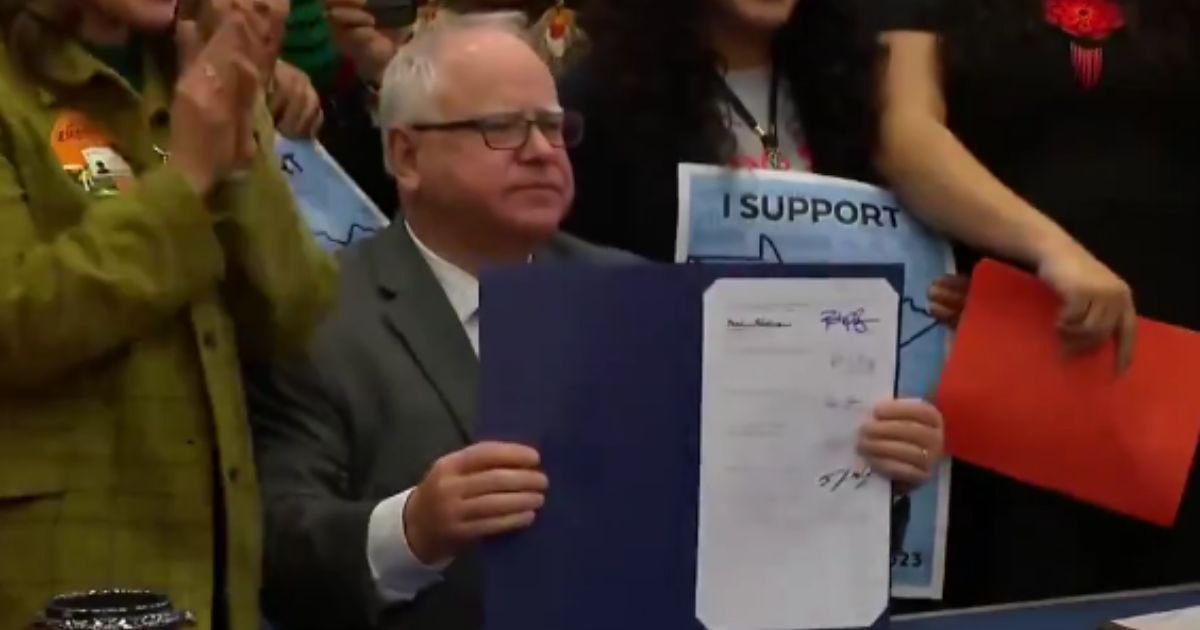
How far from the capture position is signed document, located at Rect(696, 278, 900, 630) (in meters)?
1.43

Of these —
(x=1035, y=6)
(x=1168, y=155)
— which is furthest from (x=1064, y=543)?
Answer: (x=1035, y=6)

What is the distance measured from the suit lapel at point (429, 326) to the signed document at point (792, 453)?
0.29 m

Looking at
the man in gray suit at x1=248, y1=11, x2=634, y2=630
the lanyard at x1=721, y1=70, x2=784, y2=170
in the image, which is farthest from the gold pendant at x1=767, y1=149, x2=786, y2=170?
the man in gray suit at x1=248, y1=11, x2=634, y2=630

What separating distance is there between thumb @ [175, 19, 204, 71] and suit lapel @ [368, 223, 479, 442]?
31 centimetres

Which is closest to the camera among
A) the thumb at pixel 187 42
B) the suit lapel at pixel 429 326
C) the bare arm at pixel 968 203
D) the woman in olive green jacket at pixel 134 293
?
the woman in olive green jacket at pixel 134 293

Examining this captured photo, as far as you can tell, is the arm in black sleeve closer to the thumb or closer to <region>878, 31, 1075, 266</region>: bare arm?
the thumb

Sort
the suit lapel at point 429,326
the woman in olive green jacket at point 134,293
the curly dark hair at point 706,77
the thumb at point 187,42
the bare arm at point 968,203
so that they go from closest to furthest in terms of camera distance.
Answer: the woman in olive green jacket at point 134,293, the thumb at point 187,42, the suit lapel at point 429,326, the bare arm at point 968,203, the curly dark hair at point 706,77

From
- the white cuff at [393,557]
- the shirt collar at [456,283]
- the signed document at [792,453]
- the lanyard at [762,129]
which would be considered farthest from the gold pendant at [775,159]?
the white cuff at [393,557]

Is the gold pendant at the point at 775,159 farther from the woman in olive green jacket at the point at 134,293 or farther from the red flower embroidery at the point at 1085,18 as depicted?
the woman in olive green jacket at the point at 134,293

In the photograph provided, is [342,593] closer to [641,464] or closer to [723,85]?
[641,464]

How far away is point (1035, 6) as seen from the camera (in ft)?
6.35

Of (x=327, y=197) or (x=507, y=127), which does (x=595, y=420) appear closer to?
(x=507, y=127)

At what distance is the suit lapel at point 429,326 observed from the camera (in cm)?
166

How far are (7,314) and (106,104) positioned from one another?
226 mm
